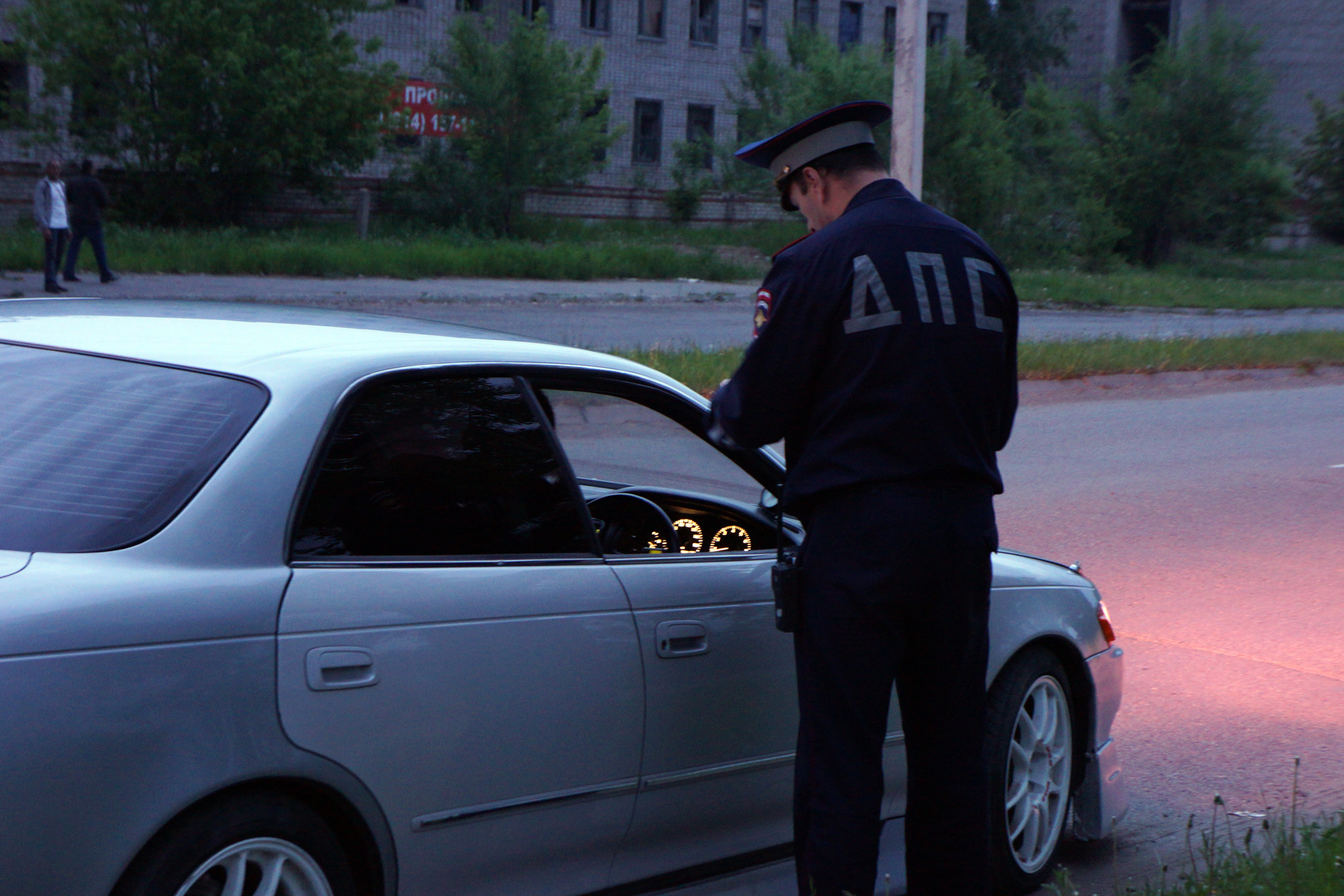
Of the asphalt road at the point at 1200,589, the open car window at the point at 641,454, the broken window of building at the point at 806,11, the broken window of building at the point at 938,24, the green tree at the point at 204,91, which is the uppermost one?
the broken window of building at the point at 938,24

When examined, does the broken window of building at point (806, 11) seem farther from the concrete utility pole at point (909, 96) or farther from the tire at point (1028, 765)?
the tire at point (1028, 765)

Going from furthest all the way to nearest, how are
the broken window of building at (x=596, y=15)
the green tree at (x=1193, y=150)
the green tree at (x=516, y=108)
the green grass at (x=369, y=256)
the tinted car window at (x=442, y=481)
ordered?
the broken window of building at (x=596, y=15)
the green tree at (x=1193, y=150)
the green tree at (x=516, y=108)
the green grass at (x=369, y=256)
the tinted car window at (x=442, y=481)

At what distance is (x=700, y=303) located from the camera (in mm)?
26578

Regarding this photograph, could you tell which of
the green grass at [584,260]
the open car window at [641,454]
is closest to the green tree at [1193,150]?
the green grass at [584,260]

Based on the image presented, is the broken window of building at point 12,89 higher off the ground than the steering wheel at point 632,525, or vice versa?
the broken window of building at point 12,89

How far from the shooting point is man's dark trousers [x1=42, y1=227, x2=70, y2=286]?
19625 mm

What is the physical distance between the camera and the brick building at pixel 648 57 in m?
44.1

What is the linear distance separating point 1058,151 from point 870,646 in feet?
145

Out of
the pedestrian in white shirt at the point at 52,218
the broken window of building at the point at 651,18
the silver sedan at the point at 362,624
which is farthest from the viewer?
the broken window of building at the point at 651,18

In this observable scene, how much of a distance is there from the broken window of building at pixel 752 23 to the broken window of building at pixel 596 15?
19.3ft

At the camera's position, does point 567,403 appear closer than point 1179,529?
Yes

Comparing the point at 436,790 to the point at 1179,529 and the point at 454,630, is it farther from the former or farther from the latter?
the point at 1179,529

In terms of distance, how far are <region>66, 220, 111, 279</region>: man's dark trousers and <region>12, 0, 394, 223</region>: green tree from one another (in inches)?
430

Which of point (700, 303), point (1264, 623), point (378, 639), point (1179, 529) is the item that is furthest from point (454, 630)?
point (700, 303)
